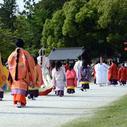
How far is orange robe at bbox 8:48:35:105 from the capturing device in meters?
16.1

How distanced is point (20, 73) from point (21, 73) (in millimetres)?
33

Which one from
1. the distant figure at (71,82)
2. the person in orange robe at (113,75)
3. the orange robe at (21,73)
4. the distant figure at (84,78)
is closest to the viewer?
the orange robe at (21,73)

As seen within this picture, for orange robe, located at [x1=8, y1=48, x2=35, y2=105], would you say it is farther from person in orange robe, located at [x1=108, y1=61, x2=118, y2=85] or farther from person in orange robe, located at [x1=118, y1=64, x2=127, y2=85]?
person in orange robe, located at [x1=118, y1=64, x2=127, y2=85]

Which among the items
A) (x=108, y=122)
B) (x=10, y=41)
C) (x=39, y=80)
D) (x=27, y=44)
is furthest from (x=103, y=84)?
(x=27, y=44)

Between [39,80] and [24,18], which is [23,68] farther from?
A: [24,18]

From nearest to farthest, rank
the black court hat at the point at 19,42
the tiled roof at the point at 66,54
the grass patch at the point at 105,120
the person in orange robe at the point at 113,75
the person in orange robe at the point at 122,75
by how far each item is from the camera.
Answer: the grass patch at the point at 105,120, the black court hat at the point at 19,42, the person in orange robe at the point at 113,75, the person in orange robe at the point at 122,75, the tiled roof at the point at 66,54

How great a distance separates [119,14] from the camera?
60438 millimetres

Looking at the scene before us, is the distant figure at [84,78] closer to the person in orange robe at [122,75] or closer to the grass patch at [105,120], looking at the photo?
the person in orange robe at [122,75]

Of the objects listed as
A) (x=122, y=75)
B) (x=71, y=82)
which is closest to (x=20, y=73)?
(x=71, y=82)

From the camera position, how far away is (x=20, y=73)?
16.2 meters

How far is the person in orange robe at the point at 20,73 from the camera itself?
16078 millimetres

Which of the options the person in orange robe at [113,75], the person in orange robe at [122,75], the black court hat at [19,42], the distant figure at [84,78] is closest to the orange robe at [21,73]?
the black court hat at [19,42]

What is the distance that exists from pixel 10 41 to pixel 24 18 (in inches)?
689

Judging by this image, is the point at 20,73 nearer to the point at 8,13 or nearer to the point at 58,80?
the point at 58,80
